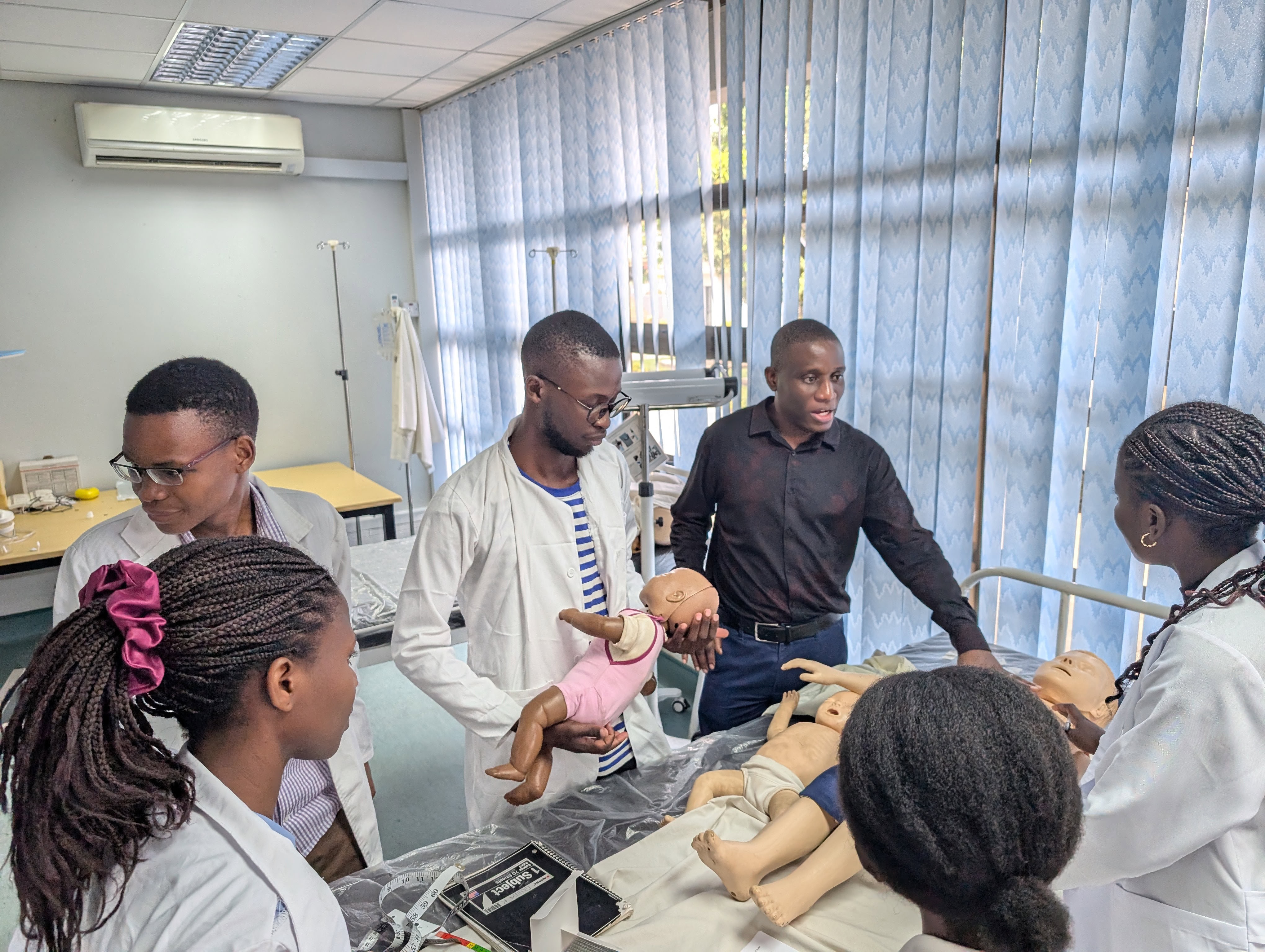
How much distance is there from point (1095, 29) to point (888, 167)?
760 mm

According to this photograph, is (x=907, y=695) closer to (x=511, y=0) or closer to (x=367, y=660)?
(x=367, y=660)

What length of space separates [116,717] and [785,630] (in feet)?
6.06

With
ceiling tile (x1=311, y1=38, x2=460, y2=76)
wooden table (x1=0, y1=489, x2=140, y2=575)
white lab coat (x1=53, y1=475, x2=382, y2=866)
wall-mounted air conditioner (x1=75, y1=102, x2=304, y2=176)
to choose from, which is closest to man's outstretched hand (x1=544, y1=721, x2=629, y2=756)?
white lab coat (x1=53, y1=475, x2=382, y2=866)

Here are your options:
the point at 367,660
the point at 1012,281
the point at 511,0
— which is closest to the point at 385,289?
the point at 511,0

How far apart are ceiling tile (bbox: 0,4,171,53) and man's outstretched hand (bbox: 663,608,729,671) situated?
12.9ft

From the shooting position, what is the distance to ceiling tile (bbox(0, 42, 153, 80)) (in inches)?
172

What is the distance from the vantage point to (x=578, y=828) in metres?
1.79

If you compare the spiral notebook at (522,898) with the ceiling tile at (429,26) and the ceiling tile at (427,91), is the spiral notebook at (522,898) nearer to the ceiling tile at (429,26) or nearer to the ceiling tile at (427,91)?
the ceiling tile at (429,26)

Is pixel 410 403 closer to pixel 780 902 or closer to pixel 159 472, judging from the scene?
pixel 159 472

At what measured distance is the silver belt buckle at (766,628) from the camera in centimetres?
246

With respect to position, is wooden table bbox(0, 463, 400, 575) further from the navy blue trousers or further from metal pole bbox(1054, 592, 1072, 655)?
metal pole bbox(1054, 592, 1072, 655)

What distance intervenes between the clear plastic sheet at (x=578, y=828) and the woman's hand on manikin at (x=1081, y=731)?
74 cm

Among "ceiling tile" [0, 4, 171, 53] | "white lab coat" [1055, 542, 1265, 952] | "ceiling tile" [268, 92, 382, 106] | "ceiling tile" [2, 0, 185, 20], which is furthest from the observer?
"ceiling tile" [268, 92, 382, 106]

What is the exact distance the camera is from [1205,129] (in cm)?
208
